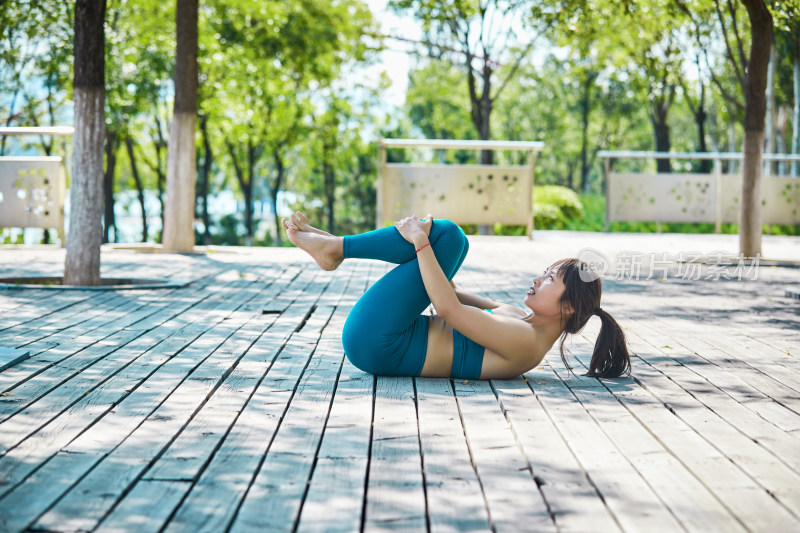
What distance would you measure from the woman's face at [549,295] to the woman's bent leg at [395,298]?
1.24 feet

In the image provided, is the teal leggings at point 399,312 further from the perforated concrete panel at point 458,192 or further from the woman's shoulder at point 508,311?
the perforated concrete panel at point 458,192

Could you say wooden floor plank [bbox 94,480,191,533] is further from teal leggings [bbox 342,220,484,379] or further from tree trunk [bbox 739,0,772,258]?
tree trunk [bbox 739,0,772,258]

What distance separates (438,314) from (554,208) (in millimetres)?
18153

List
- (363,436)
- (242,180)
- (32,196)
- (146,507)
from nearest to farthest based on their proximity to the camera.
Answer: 1. (146,507)
2. (363,436)
3. (32,196)
4. (242,180)

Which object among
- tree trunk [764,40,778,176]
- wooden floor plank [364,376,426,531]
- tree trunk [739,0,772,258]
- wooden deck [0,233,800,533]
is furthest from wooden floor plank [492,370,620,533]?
tree trunk [764,40,778,176]

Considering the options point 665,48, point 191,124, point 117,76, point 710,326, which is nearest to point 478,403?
point 710,326

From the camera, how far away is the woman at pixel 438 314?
3.89 m

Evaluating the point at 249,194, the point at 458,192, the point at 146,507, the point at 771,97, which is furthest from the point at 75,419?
the point at 249,194

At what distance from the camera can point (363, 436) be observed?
3.11 meters

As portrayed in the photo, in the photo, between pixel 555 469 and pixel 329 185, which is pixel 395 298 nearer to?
pixel 555 469

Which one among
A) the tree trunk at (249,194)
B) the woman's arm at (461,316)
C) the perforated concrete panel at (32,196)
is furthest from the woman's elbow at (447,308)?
the tree trunk at (249,194)

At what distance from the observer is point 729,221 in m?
17.4

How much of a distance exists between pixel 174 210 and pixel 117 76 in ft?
32.0

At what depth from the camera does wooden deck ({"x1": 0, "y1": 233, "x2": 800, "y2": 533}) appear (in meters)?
2.37
